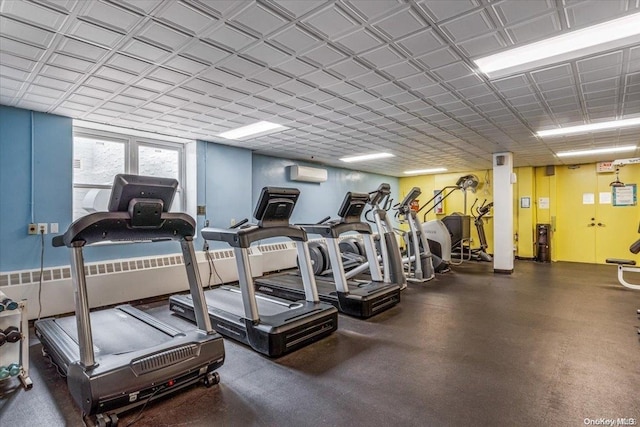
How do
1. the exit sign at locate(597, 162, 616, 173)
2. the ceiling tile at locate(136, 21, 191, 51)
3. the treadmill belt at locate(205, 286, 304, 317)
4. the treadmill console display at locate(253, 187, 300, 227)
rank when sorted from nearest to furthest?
the ceiling tile at locate(136, 21, 191, 51)
the treadmill console display at locate(253, 187, 300, 227)
the treadmill belt at locate(205, 286, 304, 317)
the exit sign at locate(597, 162, 616, 173)

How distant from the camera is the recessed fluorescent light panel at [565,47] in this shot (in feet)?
7.80

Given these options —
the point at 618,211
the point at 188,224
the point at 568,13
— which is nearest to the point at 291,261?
the point at 188,224

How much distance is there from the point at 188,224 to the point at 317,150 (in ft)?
15.0

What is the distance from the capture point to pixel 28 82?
10.6ft

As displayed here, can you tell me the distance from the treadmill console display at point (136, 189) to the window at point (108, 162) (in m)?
3.04

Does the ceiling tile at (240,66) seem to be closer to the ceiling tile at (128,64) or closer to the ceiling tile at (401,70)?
the ceiling tile at (128,64)

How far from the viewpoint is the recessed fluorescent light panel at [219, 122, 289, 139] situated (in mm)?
4969

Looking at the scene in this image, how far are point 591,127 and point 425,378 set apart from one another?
193 inches

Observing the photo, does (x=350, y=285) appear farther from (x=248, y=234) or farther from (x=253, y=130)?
(x=253, y=130)

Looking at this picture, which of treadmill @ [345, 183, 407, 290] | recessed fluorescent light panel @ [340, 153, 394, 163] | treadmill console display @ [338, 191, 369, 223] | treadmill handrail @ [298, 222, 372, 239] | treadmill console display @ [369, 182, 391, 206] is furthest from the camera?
recessed fluorescent light panel @ [340, 153, 394, 163]

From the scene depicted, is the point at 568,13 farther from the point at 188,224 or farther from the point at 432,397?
the point at 188,224

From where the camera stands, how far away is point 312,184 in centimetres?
845

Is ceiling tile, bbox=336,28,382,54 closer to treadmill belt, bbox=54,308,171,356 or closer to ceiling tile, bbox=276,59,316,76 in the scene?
ceiling tile, bbox=276,59,316,76

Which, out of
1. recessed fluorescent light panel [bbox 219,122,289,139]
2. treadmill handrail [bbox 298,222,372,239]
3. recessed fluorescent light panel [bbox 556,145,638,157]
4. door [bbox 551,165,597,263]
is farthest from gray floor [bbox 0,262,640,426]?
door [bbox 551,165,597,263]
